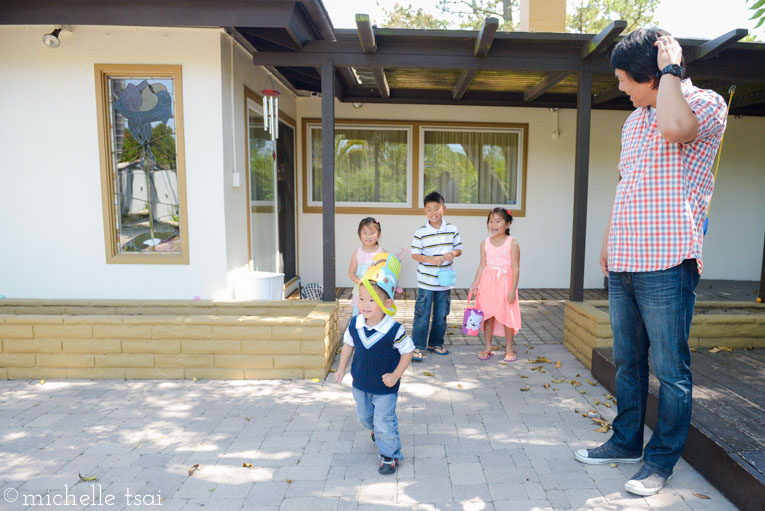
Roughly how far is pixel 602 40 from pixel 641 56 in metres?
2.48

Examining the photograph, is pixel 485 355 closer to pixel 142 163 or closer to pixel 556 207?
pixel 142 163

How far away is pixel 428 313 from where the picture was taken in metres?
4.54

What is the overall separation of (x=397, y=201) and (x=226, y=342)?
4388mm

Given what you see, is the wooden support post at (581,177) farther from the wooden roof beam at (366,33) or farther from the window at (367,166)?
the window at (367,166)

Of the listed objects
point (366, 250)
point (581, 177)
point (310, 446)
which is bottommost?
point (310, 446)

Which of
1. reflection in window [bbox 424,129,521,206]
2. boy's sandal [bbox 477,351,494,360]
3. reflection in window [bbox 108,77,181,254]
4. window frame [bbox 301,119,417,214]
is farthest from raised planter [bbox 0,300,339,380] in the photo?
reflection in window [bbox 424,129,521,206]

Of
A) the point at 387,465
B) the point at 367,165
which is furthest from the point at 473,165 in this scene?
the point at 387,465

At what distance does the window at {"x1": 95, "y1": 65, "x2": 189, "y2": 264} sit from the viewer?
4.64 meters

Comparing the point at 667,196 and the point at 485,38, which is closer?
the point at 667,196

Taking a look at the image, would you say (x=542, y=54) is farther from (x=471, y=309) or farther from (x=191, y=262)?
(x=191, y=262)

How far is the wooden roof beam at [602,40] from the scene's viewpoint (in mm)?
4073

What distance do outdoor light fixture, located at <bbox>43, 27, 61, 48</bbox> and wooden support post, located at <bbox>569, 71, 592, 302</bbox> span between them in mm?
4911

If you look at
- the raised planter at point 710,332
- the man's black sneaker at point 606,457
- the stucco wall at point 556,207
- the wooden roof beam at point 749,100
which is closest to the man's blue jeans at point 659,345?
the man's black sneaker at point 606,457

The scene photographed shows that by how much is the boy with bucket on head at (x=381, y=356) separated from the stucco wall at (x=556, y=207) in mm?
5047
